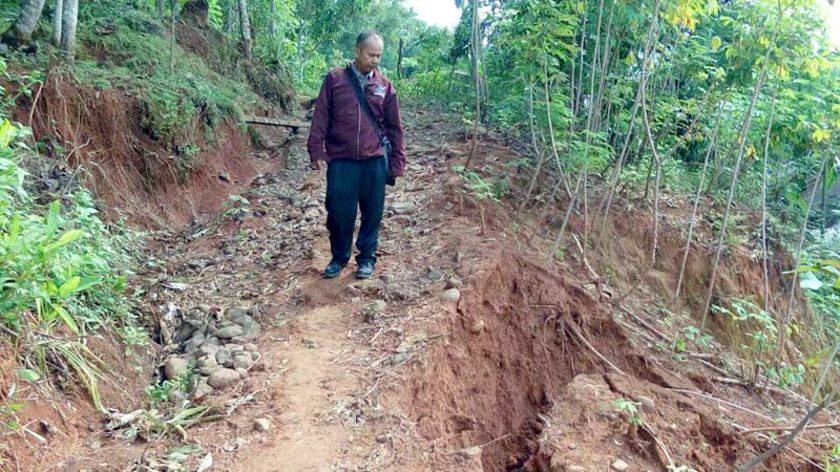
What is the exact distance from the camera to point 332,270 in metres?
4.60

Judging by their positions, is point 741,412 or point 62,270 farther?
point 741,412

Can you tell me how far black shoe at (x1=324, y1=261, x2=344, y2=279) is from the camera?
4.60 m

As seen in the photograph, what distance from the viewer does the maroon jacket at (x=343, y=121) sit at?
4.21 meters

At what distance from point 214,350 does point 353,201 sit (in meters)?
1.44

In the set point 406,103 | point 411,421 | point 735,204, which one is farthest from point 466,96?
point 411,421

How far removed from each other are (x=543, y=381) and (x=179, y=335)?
2.54m

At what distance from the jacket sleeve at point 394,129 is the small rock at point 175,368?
6.58 feet

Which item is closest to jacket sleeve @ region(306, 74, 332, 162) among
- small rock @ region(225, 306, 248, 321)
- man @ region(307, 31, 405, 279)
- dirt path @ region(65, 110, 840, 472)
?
man @ region(307, 31, 405, 279)

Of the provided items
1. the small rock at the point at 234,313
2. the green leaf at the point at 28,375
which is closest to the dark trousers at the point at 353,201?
the small rock at the point at 234,313

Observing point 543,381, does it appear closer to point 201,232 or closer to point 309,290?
point 309,290

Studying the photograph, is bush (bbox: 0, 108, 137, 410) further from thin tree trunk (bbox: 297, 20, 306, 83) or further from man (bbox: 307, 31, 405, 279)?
thin tree trunk (bbox: 297, 20, 306, 83)

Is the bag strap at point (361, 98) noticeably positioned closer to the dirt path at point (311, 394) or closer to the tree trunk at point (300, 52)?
the dirt path at point (311, 394)

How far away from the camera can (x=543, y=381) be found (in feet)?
14.0

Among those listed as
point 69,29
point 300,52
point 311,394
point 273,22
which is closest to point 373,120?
point 311,394
